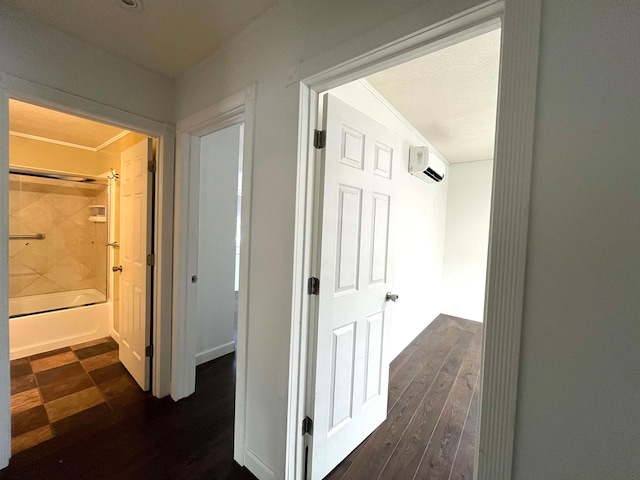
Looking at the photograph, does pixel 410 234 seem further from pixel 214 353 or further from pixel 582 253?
pixel 214 353

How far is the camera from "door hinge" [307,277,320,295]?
1.31m

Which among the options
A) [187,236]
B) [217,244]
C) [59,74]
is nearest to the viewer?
[59,74]

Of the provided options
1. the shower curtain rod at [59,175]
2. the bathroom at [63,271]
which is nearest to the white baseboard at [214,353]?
the bathroom at [63,271]

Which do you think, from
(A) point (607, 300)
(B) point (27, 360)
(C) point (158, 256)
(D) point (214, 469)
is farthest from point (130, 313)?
(A) point (607, 300)

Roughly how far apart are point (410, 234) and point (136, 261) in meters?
2.78

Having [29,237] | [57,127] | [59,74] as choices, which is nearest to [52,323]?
[29,237]

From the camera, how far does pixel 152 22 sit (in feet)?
→ 4.63

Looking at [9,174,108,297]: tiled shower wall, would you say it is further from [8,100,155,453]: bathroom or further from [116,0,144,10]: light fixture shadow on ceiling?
[116,0,144,10]: light fixture shadow on ceiling

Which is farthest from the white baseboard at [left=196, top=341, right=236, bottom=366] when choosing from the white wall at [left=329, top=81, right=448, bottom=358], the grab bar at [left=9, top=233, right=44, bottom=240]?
the grab bar at [left=9, top=233, right=44, bottom=240]

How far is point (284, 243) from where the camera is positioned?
1281 mm

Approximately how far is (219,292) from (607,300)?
2.79 metres

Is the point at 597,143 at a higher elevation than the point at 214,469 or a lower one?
higher

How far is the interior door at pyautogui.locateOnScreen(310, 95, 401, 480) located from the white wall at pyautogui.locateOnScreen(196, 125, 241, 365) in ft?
5.31

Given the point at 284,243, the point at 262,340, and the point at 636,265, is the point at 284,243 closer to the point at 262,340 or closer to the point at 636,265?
the point at 262,340
